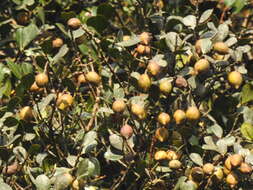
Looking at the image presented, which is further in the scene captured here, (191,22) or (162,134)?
(191,22)

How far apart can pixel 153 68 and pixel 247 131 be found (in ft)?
1.10

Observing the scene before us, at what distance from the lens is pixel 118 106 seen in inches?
60.5

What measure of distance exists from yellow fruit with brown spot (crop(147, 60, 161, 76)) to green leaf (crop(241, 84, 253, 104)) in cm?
32

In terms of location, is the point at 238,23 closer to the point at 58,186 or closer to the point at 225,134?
the point at 225,134

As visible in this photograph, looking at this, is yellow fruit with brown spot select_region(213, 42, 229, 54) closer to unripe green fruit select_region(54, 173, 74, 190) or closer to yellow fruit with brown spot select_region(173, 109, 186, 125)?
yellow fruit with brown spot select_region(173, 109, 186, 125)

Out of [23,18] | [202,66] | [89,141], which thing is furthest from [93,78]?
[23,18]

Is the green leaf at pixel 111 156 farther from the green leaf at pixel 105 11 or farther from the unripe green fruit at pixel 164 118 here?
the green leaf at pixel 105 11

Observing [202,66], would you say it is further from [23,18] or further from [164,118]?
[23,18]

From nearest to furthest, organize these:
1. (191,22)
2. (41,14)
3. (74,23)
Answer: (74,23) < (191,22) < (41,14)

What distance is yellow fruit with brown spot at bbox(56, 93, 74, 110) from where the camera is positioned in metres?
1.58

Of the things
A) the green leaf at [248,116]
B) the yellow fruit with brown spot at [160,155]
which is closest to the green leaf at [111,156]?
the yellow fruit with brown spot at [160,155]

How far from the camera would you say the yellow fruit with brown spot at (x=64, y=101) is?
158cm

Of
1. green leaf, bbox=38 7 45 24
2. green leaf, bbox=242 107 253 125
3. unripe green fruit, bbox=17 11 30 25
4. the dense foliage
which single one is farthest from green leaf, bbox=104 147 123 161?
unripe green fruit, bbox=17 11 30 25

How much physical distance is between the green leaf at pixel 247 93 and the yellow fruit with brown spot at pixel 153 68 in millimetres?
320
